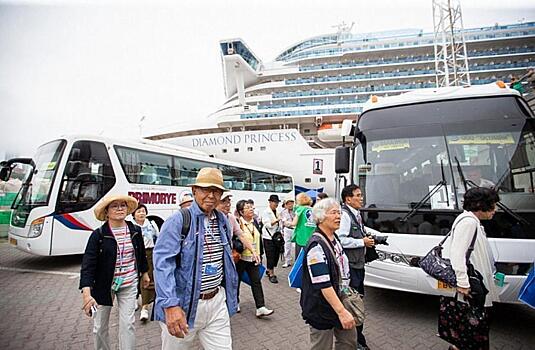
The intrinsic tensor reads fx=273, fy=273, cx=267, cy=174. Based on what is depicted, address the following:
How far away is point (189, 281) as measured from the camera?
1683mm

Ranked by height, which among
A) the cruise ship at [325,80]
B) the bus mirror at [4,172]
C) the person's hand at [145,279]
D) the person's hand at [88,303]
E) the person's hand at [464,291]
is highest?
the cruise ship at [325,80]

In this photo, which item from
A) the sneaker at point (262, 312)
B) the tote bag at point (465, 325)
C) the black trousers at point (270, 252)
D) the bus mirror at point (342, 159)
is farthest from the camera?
the black trousers at point (270, 252)

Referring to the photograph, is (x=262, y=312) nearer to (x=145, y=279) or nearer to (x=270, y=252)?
(x=145, y=279)

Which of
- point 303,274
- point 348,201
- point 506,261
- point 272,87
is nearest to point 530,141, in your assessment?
point 506,261

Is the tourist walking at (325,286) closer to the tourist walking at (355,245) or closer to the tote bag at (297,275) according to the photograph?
the tote bag at (297,275)

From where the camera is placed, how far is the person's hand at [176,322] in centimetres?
153

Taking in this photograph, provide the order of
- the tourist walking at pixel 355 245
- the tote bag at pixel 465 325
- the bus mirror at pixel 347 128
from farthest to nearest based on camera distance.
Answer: the bus mirror at pixel 347 128
the tourist walking at pixel 355 245
the tote bag at pixel 465 325

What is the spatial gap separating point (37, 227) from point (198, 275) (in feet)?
19.4

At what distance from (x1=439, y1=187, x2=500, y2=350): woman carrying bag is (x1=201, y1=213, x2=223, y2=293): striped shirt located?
A: 5.85ft

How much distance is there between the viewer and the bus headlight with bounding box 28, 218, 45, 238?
5.67 metres

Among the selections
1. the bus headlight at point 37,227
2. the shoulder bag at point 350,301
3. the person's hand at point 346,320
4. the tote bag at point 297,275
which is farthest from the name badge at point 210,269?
the bus headlight at point 37,227

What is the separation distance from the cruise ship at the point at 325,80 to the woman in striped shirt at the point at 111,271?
19.2 m

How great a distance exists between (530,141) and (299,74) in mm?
29832

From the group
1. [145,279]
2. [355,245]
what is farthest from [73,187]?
[355,245]
